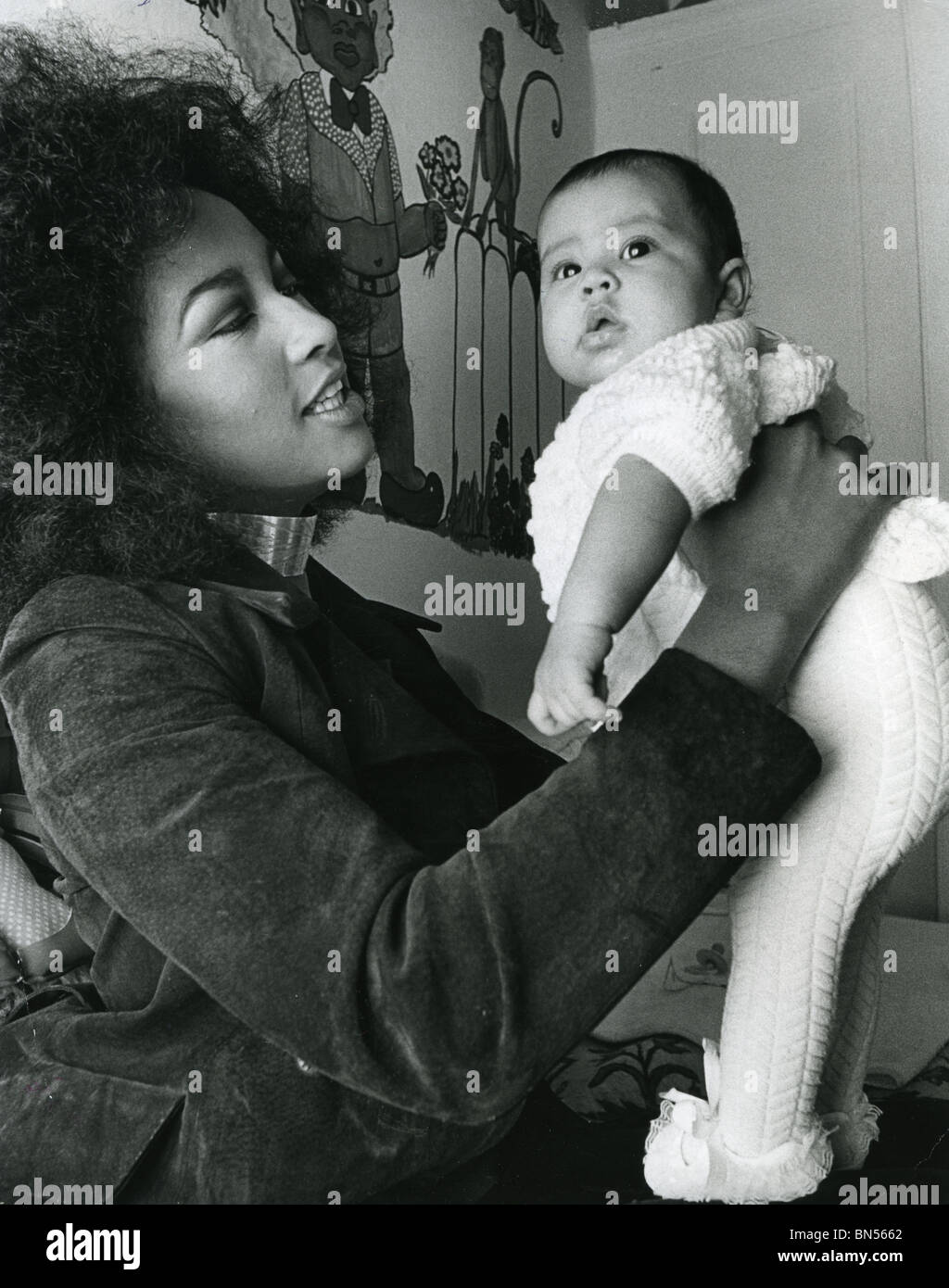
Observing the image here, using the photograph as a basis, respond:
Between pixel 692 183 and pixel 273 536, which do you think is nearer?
pixel 273 536

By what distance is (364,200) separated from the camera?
162 centimetres

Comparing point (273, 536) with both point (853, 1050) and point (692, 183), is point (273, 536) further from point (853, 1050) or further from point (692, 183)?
point (853, 1050)

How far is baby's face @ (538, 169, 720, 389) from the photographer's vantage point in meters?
1.07

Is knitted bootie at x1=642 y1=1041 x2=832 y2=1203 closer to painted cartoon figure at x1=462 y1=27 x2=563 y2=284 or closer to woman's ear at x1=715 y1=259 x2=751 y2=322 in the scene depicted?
woman's ear at x1=715 y1=259 x2=751 y2=322

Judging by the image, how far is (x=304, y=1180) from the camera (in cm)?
77

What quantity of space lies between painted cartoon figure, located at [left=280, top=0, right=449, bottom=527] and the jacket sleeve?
85 cm

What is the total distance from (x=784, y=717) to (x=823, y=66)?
2063mm

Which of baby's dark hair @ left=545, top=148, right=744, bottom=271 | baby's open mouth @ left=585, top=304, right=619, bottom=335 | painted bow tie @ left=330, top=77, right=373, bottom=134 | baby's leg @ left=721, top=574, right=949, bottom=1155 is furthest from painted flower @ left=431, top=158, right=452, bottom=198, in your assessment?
baby's leg @ left=721, top=574, right=949, bottom=1155

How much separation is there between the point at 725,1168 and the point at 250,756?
20.9 inches

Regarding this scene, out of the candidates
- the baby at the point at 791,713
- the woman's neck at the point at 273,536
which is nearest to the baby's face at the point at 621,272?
the baby at the point at 791,713

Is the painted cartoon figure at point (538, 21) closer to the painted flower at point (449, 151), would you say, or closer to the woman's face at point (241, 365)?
the painted flower at point (449, 151)

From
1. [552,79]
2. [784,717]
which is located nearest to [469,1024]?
[784,717]

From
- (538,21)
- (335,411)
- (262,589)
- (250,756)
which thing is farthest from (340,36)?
(250,756)

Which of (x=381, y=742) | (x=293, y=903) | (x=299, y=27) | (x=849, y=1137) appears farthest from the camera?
(x=299, y=27)
